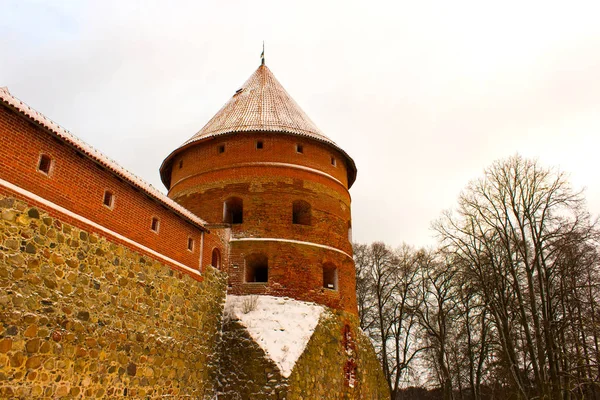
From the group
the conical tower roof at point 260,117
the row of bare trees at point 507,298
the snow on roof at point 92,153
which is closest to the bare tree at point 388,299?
the row of bare trees at point 507,298

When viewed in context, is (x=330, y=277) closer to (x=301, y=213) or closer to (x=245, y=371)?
(x=301, y=213)

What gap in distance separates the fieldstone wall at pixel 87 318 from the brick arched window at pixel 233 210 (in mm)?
3379

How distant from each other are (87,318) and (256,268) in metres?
6.51

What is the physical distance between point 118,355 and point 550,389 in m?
10.8

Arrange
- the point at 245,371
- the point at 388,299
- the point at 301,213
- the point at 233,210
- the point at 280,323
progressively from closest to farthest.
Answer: the point at 245,371
the point at 280,323
the point at 301,213
the point at 233,210
the point at 388,299

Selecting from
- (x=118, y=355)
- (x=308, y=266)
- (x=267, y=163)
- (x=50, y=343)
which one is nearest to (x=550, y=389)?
(x=308, y=266)

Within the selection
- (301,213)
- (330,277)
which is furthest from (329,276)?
(301,213)

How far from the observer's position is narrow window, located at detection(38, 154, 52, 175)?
741 centimetres

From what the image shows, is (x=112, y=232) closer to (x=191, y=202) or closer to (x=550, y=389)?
(x=191, y=202)

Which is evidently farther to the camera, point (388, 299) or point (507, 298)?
point (388, 299)

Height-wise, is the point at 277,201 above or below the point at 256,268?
above

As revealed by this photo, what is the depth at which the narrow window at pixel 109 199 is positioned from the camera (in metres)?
8.70

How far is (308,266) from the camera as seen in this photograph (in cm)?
1316

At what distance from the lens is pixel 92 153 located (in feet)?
27.5
